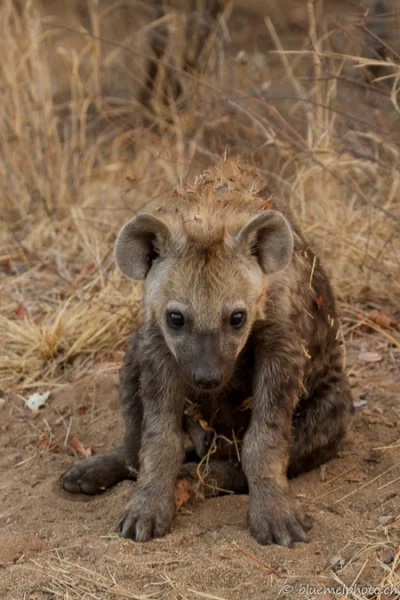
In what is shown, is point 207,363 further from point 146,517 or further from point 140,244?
point 146,517

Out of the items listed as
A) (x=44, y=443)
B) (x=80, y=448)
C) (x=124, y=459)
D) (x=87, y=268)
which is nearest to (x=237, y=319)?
(x=124, y=459)

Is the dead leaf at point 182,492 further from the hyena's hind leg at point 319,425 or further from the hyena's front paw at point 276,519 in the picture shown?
the hyena's hind leg at point 319,425

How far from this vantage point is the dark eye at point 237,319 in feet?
11.7

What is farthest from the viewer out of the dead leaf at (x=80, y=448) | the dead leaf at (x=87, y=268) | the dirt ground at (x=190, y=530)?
the dead leaf at (x=87, y=268)

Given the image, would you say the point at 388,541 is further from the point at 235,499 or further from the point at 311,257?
the point at 311,257

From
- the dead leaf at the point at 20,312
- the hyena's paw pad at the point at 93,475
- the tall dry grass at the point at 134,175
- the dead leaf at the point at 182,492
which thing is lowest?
the hyena's paw pad at the point at 93,475

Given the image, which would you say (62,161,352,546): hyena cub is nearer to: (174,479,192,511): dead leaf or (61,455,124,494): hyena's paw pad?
(61,455,124,494): hyena's paw pad

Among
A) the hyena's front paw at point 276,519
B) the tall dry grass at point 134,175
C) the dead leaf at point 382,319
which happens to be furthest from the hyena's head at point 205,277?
the dead leaf at point 382,319

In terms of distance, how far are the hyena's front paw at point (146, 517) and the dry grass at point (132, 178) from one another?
5.56ft

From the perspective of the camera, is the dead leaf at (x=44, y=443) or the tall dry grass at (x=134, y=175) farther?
the tall dry grass at (x=134, y=175)

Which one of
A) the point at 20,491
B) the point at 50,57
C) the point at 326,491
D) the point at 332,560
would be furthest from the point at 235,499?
the point at 50,57

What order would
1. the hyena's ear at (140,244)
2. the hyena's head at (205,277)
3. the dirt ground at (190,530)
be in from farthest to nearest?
1. the hyena's ear at (140,244)
2. the hyena's head at (205,277)
3. the dirt ground at (190,530)

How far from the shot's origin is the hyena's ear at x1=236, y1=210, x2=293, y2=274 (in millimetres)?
3582

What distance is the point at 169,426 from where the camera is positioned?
387 cm
